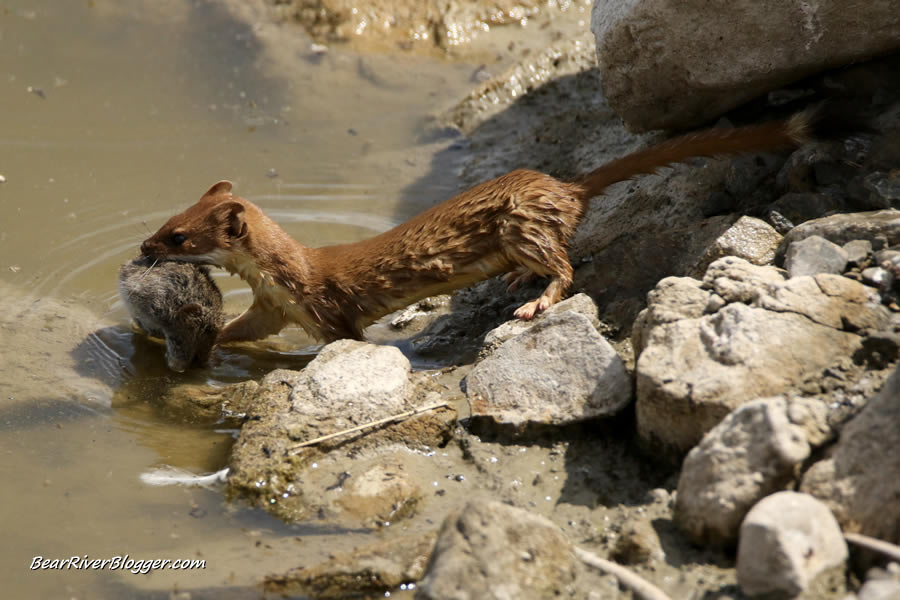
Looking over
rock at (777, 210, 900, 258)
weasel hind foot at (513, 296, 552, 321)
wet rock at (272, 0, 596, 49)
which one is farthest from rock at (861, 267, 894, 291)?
wet rock at (272, 0, 596, 49)

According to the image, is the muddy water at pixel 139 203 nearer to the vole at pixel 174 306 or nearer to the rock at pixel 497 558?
the vole at pixel 174 306

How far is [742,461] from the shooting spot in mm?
3287

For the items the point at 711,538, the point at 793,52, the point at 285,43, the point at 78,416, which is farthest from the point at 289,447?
the point at 285,43

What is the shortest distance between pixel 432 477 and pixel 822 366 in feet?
5.64

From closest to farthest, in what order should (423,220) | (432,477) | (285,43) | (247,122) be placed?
(432,477) < (423,220) < (247,122) < (285,43)

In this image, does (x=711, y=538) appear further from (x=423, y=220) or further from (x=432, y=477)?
(x=423, y=220)

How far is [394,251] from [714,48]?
2.19m

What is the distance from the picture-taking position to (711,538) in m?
3.39

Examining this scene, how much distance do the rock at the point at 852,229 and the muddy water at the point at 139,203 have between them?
261 cm

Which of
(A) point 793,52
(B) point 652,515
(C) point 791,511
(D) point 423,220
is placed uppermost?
(A) point 793,52

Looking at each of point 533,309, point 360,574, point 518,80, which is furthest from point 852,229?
point 518,80

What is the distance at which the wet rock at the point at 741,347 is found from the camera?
12.0ft

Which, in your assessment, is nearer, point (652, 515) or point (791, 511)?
point (791, 511)

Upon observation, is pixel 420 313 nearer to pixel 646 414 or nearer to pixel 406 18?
pixel 646 414
